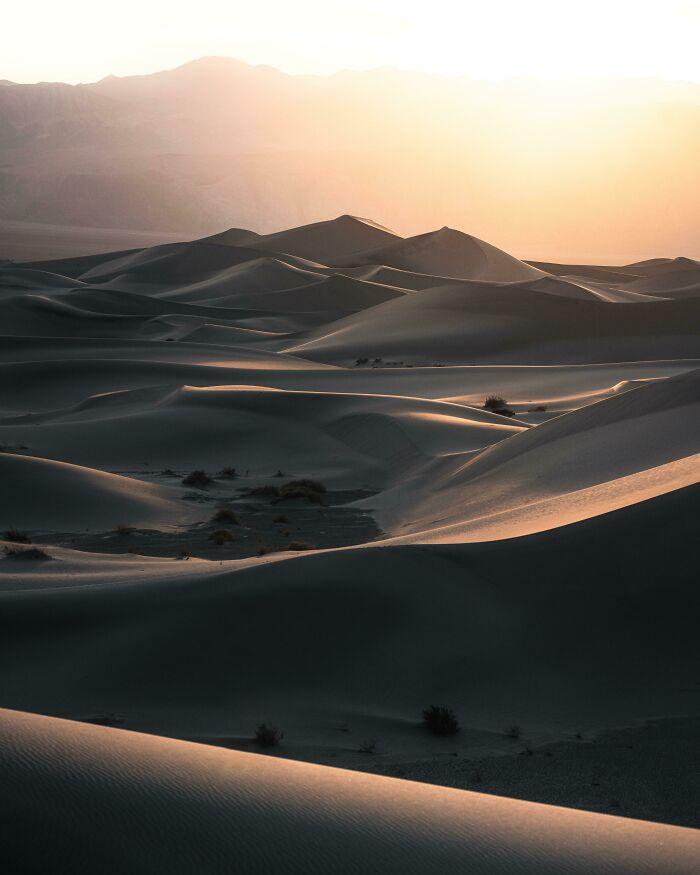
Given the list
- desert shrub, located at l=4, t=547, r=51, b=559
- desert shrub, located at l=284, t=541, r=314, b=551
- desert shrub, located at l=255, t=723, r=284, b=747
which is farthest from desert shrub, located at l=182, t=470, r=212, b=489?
desert shrub, located at l=255, t=723, r=284, b=747

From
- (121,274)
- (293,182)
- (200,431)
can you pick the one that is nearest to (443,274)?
(121,274)

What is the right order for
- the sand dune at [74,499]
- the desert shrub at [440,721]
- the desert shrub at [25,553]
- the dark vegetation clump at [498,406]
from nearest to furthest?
the desert shrub at [440,721] → the desert shrub at [25,553] → the sand dune at [74,499] → the dark vegetation clump at [498,406]

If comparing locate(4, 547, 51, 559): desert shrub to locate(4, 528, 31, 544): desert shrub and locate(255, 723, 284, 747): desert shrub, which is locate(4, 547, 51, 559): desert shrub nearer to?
locate(4, 528, 31, 544): desert shrub

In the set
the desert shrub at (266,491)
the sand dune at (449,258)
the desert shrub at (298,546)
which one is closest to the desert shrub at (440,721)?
the desert shrub at (298,546)

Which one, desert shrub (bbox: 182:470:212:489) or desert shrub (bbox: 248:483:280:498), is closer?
desert shrub (bbox: 248:483:280:498)

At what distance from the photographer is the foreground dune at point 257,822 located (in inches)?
139

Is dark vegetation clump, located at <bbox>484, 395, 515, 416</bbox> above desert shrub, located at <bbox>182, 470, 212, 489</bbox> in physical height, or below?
above

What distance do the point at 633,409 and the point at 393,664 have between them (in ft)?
31.5

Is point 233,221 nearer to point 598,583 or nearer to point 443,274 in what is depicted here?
point 443,274

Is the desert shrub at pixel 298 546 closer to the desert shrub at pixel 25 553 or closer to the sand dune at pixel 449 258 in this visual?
the desert shrub at pixel 25 553

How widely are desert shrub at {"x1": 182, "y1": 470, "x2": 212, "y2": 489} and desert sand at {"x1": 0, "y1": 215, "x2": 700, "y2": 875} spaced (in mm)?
221

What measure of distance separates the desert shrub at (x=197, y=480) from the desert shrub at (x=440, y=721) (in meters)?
11.0

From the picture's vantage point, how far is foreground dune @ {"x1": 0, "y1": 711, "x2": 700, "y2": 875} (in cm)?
354

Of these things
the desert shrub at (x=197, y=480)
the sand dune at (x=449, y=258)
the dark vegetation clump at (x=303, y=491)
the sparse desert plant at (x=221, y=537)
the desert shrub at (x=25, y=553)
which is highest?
the sand dune at (x=449, y=258)
